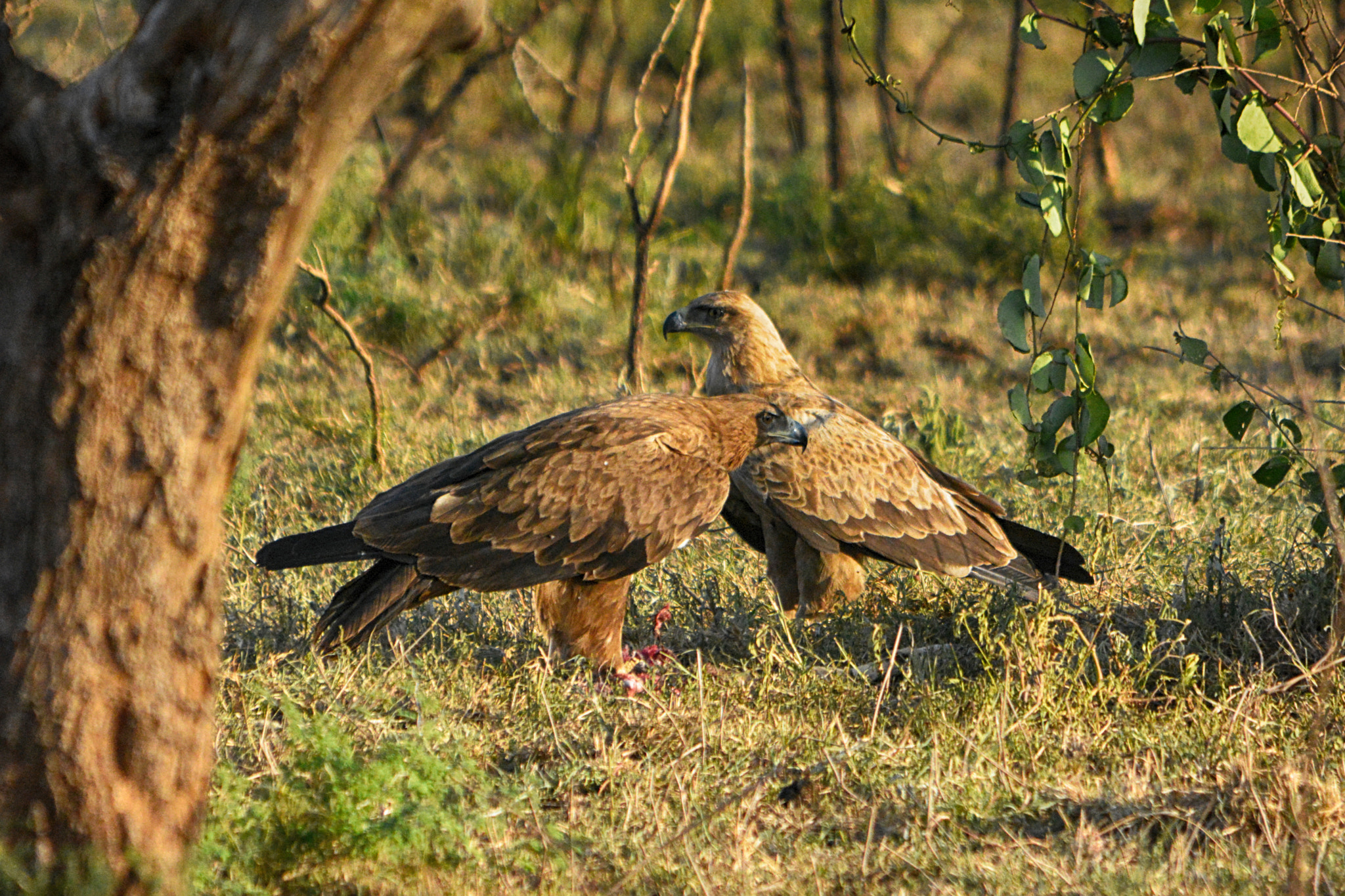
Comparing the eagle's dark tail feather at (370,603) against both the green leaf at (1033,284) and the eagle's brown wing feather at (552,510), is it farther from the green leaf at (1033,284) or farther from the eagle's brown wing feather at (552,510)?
the green leaf at (1033,284)

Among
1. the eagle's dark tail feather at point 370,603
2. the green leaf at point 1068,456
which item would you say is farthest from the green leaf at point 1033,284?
the eagle's dark tail feather at point 370,603

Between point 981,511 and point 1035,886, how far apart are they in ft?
7.69

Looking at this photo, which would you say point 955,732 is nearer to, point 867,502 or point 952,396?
point 867,502

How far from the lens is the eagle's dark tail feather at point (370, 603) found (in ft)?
13.2

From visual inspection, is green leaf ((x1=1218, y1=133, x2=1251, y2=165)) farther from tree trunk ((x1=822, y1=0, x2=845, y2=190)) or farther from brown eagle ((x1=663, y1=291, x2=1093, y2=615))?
tree trunk ((x1=822, y1=0, x2=845, y2=190))

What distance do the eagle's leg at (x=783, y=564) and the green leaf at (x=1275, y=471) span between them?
5.14 feet

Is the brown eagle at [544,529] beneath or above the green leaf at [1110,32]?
beneath

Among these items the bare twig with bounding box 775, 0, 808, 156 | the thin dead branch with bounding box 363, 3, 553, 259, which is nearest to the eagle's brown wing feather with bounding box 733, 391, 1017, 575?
the thin dead branch with bounding box 363, 3, 553, 259

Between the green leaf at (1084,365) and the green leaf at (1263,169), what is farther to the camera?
the green leaf at (1084,365)

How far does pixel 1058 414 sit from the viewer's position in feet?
13.0

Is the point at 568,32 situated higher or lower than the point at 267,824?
higher

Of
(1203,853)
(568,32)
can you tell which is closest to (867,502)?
(1203,853)

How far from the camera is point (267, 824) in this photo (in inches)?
109

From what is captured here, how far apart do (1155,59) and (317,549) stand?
2.59m
